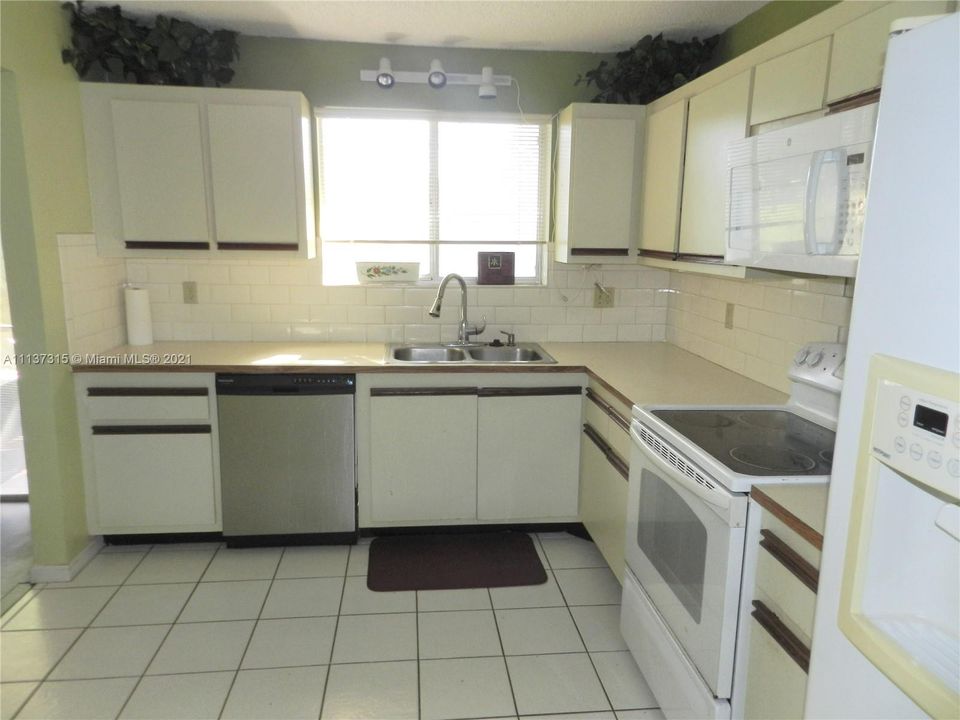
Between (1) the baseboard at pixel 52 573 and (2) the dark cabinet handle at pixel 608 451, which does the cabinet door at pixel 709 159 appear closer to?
(2) the dark cabinet handle at pixel 608 451

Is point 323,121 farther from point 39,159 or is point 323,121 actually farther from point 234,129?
point 39,159

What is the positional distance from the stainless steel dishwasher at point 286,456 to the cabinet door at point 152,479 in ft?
0.33

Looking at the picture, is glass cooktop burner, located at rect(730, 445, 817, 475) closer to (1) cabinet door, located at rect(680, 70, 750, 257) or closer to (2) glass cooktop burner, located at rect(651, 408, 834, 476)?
(2) glass cooktop burner, located at rect(651, 408, 834, 476)

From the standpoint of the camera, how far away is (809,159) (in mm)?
1693

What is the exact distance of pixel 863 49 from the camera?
165cm

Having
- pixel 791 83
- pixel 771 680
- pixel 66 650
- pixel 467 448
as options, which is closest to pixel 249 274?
pixel 467 448

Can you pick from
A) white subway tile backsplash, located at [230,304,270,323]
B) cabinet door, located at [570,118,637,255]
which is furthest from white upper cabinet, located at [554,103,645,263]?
white subway tile backsplash, located at [230,304,270,323]

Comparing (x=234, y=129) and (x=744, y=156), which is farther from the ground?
(x=234, y=129)

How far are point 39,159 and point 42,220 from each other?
0.25 m

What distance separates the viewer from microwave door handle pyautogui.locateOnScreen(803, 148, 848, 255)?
5.23ft

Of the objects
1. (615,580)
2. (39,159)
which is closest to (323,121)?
(39,159)

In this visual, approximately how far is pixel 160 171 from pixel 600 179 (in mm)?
2143

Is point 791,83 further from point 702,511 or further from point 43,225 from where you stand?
point 43,225

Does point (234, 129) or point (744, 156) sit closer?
point (744, 156)
